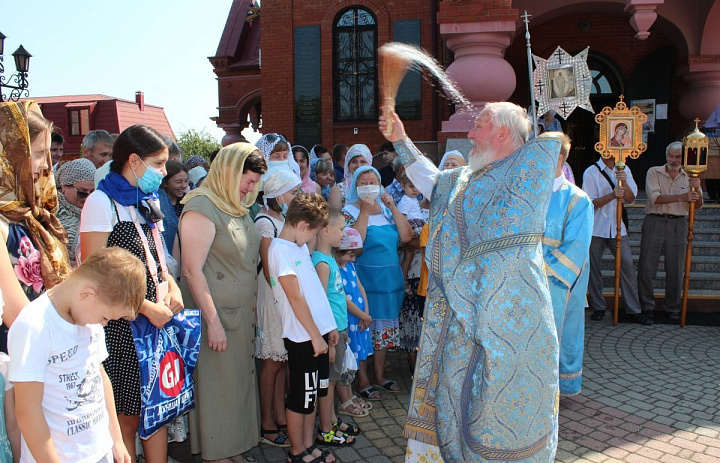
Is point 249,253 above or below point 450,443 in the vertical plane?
above

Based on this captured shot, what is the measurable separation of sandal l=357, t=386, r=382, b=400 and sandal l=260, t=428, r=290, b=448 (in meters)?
0.89

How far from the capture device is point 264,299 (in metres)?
3.70

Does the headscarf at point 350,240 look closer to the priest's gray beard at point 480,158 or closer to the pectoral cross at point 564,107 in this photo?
the priest's gray beard at point 480,158

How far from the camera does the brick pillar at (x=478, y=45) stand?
323 inches

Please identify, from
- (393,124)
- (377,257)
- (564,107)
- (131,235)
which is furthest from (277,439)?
(564,107)

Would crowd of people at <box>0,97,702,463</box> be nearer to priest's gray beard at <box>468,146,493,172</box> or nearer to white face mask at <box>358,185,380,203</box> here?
priest's gray beard at <box>468,146,493,172</box>

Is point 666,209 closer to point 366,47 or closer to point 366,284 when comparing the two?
point 366,284

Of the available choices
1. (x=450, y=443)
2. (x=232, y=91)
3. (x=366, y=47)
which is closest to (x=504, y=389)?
(x=450, y=443)

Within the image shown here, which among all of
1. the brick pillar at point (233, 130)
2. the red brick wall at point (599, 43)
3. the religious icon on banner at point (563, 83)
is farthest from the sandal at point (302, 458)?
the brick pillar at point (233, 130)

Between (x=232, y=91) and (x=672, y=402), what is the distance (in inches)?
656

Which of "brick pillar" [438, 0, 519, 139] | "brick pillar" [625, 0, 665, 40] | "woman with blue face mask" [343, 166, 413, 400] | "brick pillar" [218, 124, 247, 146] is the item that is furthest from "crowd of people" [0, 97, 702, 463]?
"brick pillar" [218, 124, 247, 146]

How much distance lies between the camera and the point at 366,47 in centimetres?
1266

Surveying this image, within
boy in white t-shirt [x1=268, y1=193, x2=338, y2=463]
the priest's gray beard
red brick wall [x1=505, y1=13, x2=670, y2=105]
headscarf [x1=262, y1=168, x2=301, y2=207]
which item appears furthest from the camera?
red brick wall [x1=505, y1=13, x2=670, y2=105]

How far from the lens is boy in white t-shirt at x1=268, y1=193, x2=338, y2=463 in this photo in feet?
11.2
